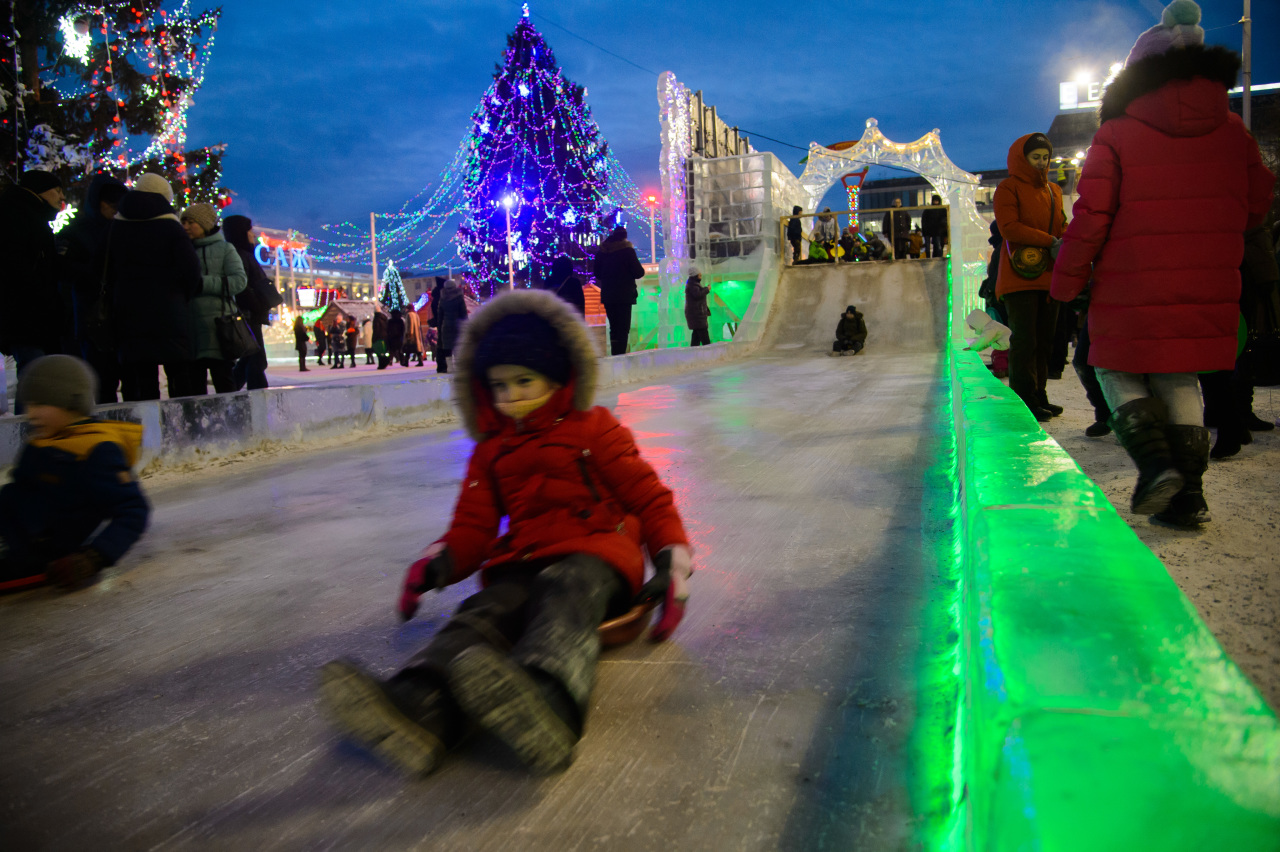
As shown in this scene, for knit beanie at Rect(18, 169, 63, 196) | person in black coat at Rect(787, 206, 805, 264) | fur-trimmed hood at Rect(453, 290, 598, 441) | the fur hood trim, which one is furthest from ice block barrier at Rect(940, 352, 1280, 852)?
person in black coat at Rect(787, 206, 805, 264)

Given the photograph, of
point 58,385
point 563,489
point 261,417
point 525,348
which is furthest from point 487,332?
point 261,417

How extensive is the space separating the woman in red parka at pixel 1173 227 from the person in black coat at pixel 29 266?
4.94m

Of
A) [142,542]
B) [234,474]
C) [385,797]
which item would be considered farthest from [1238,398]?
[234,474]

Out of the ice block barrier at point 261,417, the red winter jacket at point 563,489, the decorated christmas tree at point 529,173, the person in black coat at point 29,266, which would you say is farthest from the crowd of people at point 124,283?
the decorated christmas tree at point 529,173

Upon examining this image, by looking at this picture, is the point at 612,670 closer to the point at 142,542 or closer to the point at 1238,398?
the point at 142,542

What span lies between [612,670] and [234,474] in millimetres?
3191

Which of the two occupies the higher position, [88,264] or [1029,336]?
[88,264]

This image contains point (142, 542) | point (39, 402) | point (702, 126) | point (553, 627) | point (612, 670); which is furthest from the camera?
point (702, 126)

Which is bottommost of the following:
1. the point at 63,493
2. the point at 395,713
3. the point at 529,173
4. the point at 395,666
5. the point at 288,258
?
the point at 395,666

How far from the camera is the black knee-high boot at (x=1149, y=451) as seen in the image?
6.96 ft

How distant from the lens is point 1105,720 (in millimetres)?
658

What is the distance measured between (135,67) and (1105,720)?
13.5 meters

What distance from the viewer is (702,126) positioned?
25094 mm

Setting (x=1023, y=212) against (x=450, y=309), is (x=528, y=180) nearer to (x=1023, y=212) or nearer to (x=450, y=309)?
(x=450, y=309)
